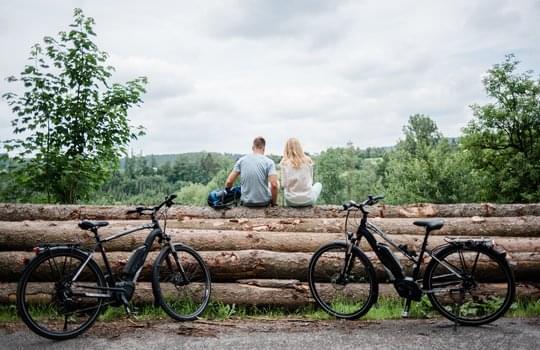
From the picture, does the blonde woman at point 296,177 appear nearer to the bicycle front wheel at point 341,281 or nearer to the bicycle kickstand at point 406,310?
the bicycle front wheel at point 341,281

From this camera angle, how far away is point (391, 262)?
5.58m

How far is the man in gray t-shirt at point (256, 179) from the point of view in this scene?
8.15m

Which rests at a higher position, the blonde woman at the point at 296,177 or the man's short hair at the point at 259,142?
the man's short hair at the point at 259,142

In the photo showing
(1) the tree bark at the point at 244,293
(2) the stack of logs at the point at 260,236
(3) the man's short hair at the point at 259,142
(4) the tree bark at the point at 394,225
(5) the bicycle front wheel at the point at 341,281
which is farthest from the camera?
(3) the man's short hair at the point at 259,142

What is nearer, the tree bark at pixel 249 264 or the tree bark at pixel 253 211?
the tree bark at pixel 249 264

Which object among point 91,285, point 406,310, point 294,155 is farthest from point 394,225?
point 91,285

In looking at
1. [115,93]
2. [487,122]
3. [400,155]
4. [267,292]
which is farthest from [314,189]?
[400,155]

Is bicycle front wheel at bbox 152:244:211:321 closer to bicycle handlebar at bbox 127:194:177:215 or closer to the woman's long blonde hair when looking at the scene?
bicycle handlebar at bbox 127:194:177:215

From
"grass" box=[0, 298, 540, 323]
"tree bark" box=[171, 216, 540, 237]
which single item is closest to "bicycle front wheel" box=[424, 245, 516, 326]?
"grass" box=[0, 298, 540, 323]

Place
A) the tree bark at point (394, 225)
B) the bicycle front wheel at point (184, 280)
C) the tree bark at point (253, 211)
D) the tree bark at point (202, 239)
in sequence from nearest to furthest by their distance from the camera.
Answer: the bicycle front wheel at point (184, 280) → the tree bark at point (202, 239) → the tree bark at point (394, 225) → the tree bark at point (253, 211)

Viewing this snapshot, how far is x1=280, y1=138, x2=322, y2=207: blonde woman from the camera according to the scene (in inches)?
324

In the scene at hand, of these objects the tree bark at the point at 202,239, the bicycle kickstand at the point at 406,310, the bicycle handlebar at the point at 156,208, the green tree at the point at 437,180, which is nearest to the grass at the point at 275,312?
the bicycle kickstand at the point at 406,310

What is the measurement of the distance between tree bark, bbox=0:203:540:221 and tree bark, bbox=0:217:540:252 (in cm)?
83

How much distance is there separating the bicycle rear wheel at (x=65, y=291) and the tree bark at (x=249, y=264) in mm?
1138
